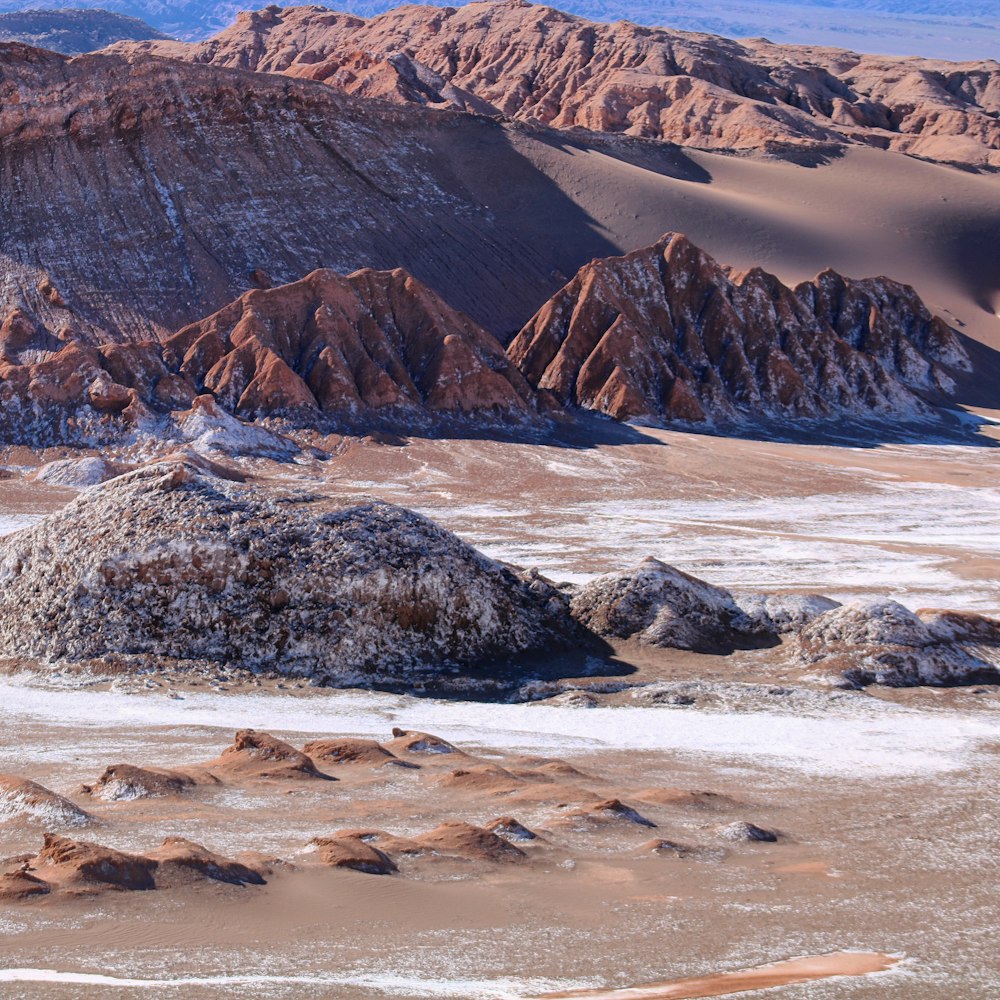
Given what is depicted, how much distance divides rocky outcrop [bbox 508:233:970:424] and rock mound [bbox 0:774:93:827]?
1685 inches

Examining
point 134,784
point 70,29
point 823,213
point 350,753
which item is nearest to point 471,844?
point 134,784

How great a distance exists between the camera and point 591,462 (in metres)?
45.6

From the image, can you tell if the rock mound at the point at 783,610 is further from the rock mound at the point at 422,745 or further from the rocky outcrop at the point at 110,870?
the rocky outcrop at the point at 110,870

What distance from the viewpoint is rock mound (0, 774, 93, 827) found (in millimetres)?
10742

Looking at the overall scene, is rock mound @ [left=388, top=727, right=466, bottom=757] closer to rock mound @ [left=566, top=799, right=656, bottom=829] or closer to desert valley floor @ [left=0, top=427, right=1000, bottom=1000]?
desert valley floor @ [left=0, top=427, right=1000, bottom=1000]

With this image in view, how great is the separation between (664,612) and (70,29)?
16571 cm

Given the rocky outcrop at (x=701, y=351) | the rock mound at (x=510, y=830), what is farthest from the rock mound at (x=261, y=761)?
the rocky outcrop at (x=701, y=351)

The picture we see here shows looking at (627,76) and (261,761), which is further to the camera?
(627,76)

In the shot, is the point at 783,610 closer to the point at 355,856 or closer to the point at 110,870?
the point at 355,856

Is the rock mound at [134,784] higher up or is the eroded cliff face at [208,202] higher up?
the eroded cliff face at [208,202]

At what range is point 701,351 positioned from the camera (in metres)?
58.6

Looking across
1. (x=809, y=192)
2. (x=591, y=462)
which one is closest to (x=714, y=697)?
(x=591, y=462)

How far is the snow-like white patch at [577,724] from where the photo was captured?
15125 millimetres

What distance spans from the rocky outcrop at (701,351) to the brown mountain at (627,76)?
31415 mm
